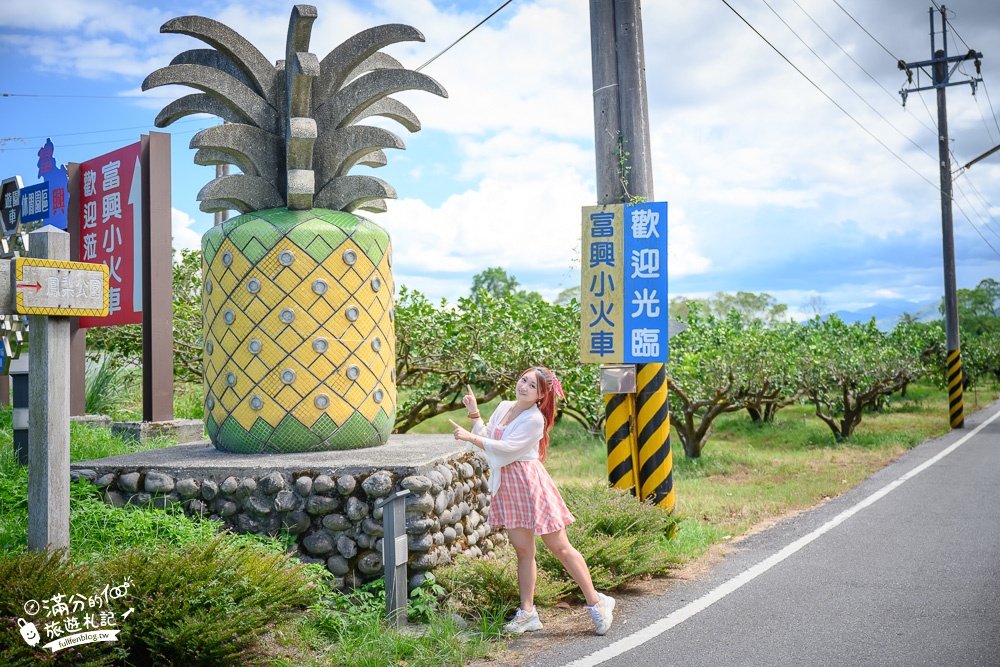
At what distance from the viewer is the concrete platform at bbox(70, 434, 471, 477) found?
226 inches

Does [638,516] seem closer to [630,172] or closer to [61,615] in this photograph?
[630,172]

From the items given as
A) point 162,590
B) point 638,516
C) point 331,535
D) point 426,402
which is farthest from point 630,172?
point 426,402

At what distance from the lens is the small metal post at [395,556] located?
5.21 meters

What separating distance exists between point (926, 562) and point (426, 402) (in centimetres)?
774

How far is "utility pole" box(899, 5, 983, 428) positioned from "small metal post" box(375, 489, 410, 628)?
20.2m

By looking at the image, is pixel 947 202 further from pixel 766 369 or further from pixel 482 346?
pixel 482 346

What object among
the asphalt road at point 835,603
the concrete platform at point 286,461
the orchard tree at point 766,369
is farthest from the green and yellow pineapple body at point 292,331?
the orchard tree at point 766,369

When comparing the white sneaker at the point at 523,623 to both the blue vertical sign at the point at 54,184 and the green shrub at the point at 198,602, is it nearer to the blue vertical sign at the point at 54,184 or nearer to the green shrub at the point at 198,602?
the green shrub at the point at 198,602

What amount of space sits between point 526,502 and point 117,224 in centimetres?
626

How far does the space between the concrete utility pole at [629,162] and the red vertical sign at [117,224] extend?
489 cm

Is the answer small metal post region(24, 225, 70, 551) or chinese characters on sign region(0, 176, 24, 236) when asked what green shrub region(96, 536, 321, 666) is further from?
chinese characters on sign region(0, 176, 24, 236)

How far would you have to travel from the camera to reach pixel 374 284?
22.7 ft

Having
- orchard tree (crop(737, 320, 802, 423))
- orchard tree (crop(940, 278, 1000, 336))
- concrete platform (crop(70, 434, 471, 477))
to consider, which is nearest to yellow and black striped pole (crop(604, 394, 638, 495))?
concrete platform (crop(70, 434, 471, 477))

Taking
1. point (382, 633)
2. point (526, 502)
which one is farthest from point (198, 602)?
point (526, 502)
